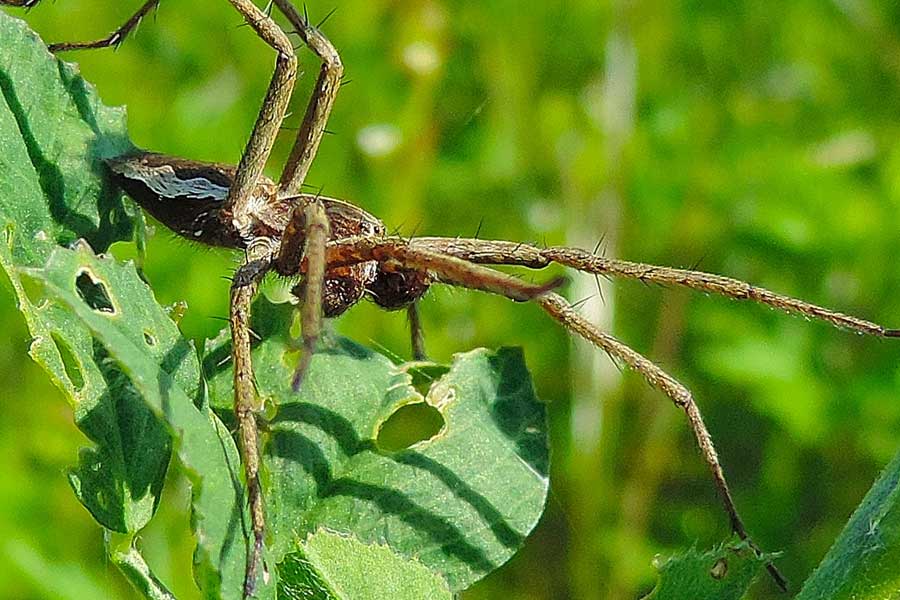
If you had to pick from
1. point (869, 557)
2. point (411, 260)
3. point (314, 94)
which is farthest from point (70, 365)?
point (869, 557)

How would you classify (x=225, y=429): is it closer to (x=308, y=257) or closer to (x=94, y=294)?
(x=94, y=294)

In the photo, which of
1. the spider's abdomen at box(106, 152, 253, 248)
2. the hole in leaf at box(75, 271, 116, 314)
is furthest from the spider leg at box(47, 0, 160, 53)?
the hole in leaf at box(75, 271, 116, 314)

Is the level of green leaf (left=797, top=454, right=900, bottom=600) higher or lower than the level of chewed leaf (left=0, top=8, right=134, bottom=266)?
lower

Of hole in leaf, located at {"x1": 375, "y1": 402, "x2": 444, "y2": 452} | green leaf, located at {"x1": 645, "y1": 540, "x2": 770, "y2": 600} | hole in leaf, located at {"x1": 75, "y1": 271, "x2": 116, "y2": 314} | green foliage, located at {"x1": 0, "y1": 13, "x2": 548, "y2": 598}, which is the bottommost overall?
green leaf, located at {"x1": 645, "y1": 540, "x2": 770, "y2": 600}

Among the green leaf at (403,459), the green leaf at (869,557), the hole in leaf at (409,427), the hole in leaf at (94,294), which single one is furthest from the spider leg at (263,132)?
the hole in leaf at (409,427)

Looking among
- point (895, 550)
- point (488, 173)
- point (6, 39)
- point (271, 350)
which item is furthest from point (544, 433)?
point (488, 173)

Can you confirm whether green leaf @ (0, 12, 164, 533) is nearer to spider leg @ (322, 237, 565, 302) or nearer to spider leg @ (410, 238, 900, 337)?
spider leg @ (322, 237, 565, 302)
